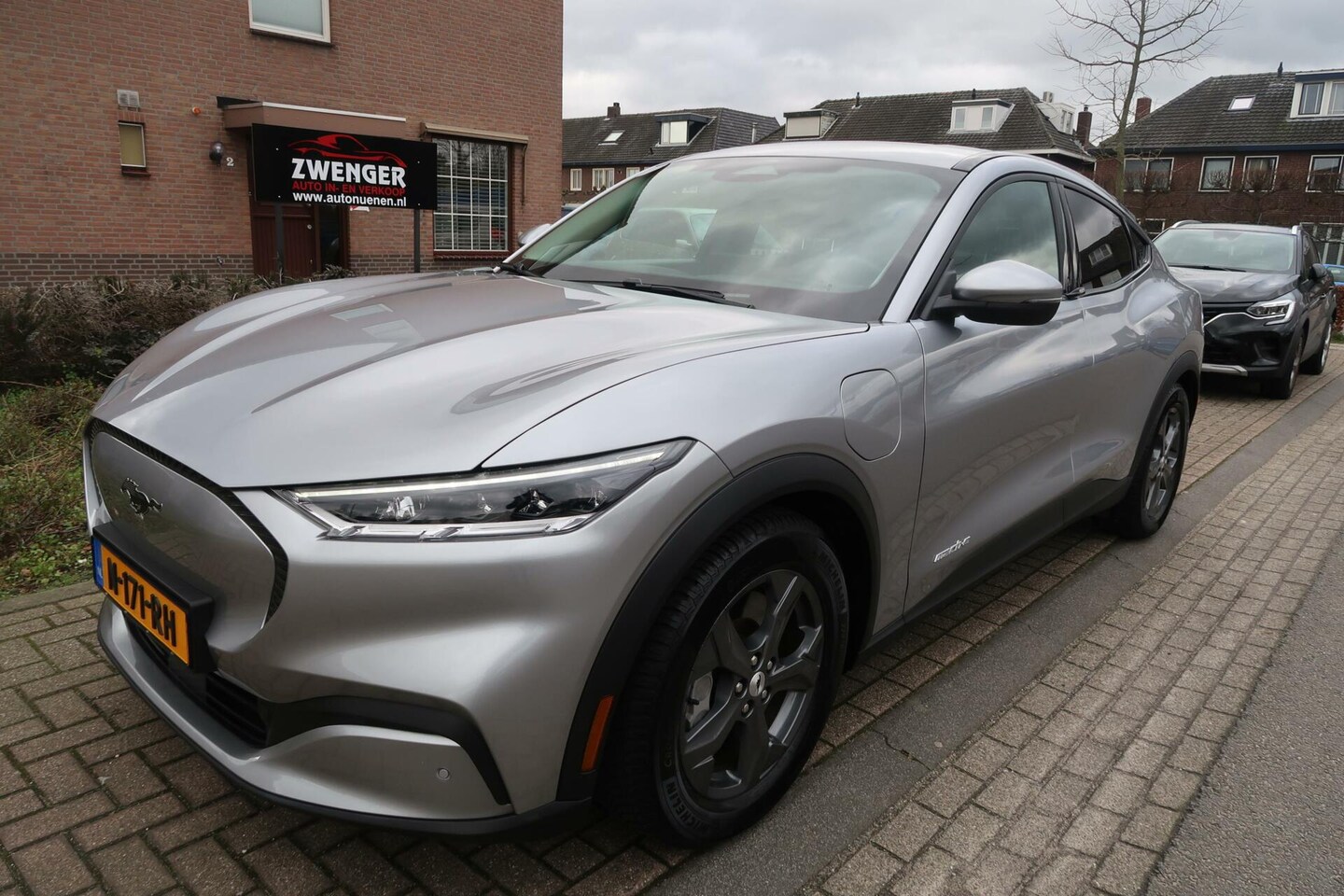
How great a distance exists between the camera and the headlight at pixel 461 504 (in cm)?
167

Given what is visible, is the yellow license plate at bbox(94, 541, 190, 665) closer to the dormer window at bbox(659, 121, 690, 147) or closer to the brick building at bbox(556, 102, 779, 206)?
the brick building at bbox(556, 102, 779, 206)

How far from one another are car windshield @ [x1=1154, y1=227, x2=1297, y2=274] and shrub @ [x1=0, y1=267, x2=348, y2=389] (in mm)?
9305

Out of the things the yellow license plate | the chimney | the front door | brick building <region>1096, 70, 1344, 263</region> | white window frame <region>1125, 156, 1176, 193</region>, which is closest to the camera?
the yellow license plate

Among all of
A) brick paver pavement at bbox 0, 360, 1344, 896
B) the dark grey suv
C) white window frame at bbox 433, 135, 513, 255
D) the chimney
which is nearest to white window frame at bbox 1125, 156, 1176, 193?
the chimney

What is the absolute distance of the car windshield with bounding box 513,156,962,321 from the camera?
268 centimetres

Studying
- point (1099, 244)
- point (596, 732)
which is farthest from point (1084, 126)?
point (596, 732)

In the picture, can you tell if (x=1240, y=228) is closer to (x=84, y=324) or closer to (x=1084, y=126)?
(x=84, y=324)

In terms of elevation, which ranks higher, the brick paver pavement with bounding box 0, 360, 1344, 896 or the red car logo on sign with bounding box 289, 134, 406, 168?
the red car logo on sign with bounding box 289, 134, 406, 168

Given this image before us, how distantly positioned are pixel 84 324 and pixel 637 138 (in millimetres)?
57696

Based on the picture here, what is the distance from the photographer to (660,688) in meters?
1.84

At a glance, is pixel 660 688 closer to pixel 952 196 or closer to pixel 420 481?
pixel 420 481

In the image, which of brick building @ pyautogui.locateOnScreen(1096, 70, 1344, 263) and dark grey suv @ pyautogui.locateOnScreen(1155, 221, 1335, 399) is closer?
dark grey suv @ pyautogui.locateOnScreen(1155, 221, 1335, 399)

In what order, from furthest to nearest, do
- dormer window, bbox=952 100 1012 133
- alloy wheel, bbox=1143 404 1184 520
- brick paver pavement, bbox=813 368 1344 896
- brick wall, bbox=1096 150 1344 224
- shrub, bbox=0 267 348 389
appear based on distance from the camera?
1. dormer window, bbox=952 100 1012 133
2. brick wall, bbox=1096 150 1344 224
3. shrub, bbox=0 267 348 389
4. alloy wheel, bbox=1143 404 1184 520
5. brick paver pavement, bbox=813 368 1344 896

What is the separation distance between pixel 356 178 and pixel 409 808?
36.4ft
